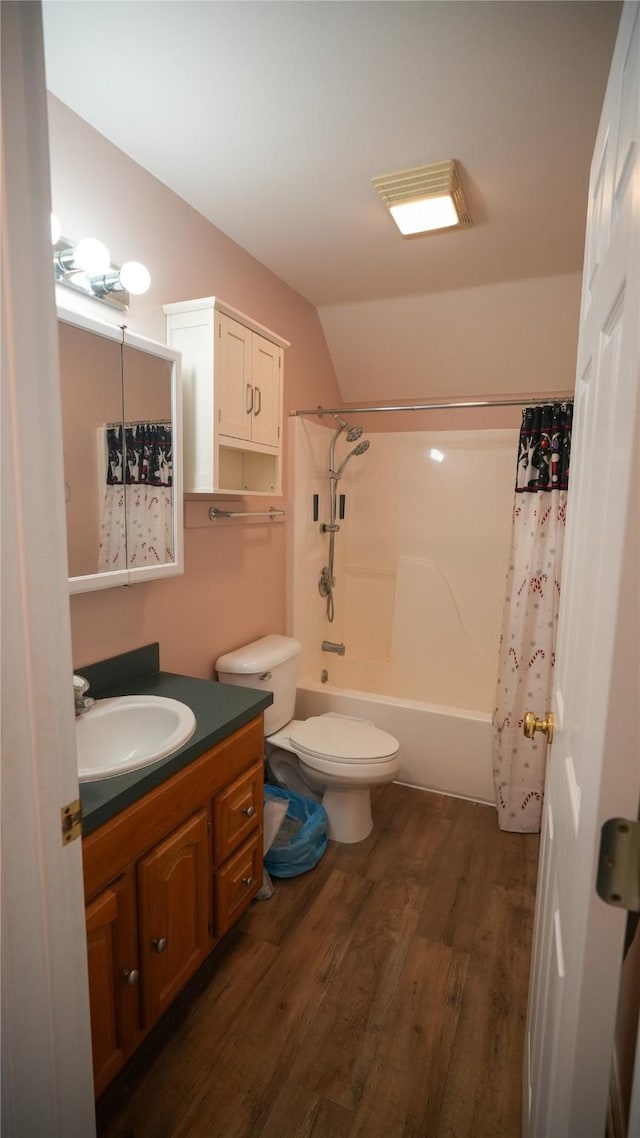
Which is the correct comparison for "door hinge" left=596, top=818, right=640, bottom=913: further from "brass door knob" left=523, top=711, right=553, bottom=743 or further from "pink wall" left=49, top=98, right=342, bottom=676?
"pink wall" left=49, top=98, right=342, bottom=676

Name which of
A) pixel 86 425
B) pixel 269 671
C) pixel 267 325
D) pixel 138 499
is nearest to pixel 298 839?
pixel 269 671

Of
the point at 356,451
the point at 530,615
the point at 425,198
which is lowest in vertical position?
the point at 530,615

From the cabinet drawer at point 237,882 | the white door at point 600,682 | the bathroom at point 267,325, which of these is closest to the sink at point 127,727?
the bathroom at point 267,325

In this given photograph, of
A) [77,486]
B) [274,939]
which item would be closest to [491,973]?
[274,939]

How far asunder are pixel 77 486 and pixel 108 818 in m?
0.87

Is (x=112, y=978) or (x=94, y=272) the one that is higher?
(x=94, y=272)

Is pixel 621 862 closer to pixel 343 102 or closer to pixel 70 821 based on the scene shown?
pixel 70 821

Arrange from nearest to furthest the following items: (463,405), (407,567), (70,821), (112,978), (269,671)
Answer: (70,821) → (112,978) → (269,671) → (463,405) → (407,567)

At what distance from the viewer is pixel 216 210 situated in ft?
6.48

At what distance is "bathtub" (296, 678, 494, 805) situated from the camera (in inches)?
98.8

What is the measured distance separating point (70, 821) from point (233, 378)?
5.17ft

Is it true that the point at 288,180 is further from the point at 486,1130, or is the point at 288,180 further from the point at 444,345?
the point at 486,1130

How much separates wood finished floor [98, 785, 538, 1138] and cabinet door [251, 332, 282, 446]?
68.3 inches

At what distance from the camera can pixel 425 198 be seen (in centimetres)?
184
